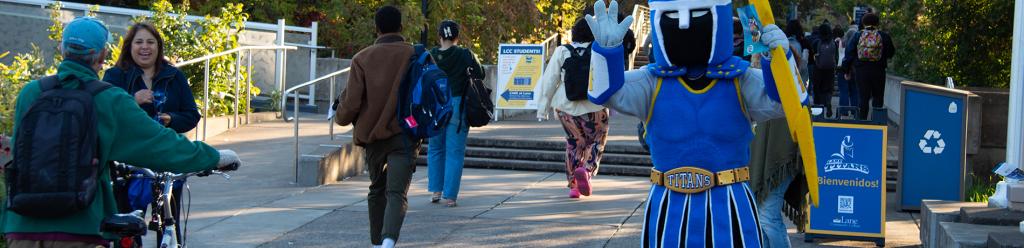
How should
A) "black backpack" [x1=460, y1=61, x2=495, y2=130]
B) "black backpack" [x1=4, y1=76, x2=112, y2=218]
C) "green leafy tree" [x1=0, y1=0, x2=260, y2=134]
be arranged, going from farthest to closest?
"green leafy tree" [x1=0, y1=0, x2=260, y2=134] → "black backpack" [x1=460, y1=61, x2=495, y2=130] → "black backpack" [x1=4, y1=76, x2=112, y2=218]

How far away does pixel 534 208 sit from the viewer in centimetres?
1103

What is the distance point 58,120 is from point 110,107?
0.64 ft

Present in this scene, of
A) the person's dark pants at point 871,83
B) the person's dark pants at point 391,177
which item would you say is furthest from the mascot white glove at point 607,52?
the person's dark pants at point 871,83

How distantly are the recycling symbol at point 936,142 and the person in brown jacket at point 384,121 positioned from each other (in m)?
4.23

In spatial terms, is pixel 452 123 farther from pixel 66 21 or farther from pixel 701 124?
pixel 66 21

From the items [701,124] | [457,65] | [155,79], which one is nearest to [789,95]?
[701,124]

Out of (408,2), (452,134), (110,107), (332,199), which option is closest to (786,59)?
(110,107)

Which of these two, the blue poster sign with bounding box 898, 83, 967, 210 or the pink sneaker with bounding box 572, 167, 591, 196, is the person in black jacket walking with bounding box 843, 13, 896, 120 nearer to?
the blue poster sign with bounding box 898, 83, 967, 210

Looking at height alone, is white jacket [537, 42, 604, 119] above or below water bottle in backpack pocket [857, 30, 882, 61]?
below

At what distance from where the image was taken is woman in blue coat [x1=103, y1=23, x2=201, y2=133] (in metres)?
7.09

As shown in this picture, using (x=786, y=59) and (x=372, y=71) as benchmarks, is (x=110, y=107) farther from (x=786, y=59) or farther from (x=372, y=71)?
(x=372, y=71)

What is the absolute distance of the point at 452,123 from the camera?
36.0 ft

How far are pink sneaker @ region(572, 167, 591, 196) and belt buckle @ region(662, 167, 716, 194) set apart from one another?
5.56 m

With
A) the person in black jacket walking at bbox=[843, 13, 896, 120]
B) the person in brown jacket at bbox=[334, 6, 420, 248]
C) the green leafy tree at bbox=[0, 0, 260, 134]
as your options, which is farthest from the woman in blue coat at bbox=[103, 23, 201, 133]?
the person in black jacket walking at bbox=[843, 13, 896, 120]
